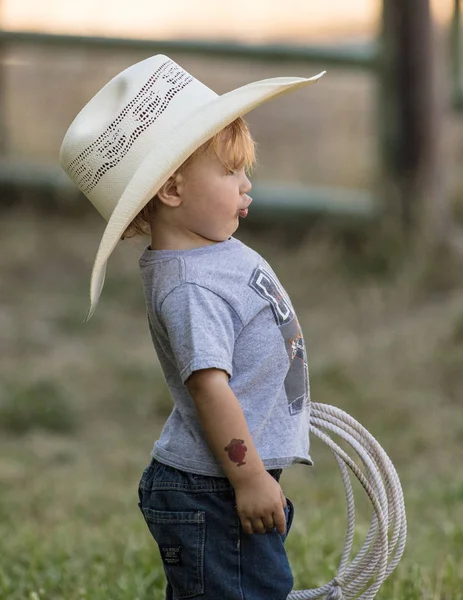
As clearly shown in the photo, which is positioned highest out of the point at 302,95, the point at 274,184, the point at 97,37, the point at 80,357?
the point at 97,37

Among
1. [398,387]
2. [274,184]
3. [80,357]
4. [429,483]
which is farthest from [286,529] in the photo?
[274,184]

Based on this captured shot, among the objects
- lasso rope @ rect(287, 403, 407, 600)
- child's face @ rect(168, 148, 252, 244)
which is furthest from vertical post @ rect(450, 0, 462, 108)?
child's face @ rect(168, 148, 252, 244)

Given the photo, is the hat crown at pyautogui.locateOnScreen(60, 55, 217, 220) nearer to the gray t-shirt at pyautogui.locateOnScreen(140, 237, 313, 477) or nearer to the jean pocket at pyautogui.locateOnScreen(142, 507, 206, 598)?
the gray t-shirt at pyautogui.locateOnScreen(140, 237, 313, 477)

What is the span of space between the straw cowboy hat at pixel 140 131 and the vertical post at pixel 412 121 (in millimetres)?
4574

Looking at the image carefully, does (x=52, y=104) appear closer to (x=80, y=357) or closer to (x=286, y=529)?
(x=80, y=357)

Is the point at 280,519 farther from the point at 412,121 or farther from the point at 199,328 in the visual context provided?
the point at 412,121

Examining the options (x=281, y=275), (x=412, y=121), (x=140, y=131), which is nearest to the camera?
(x=140, y=131)

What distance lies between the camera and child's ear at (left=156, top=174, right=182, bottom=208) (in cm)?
219

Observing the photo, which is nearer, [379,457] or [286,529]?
[286,529]

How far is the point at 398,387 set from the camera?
545cm

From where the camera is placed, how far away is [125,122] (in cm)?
220

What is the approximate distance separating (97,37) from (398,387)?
359 cm

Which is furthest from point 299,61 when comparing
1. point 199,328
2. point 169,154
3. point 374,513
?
point 199,328

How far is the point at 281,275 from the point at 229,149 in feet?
16.1
